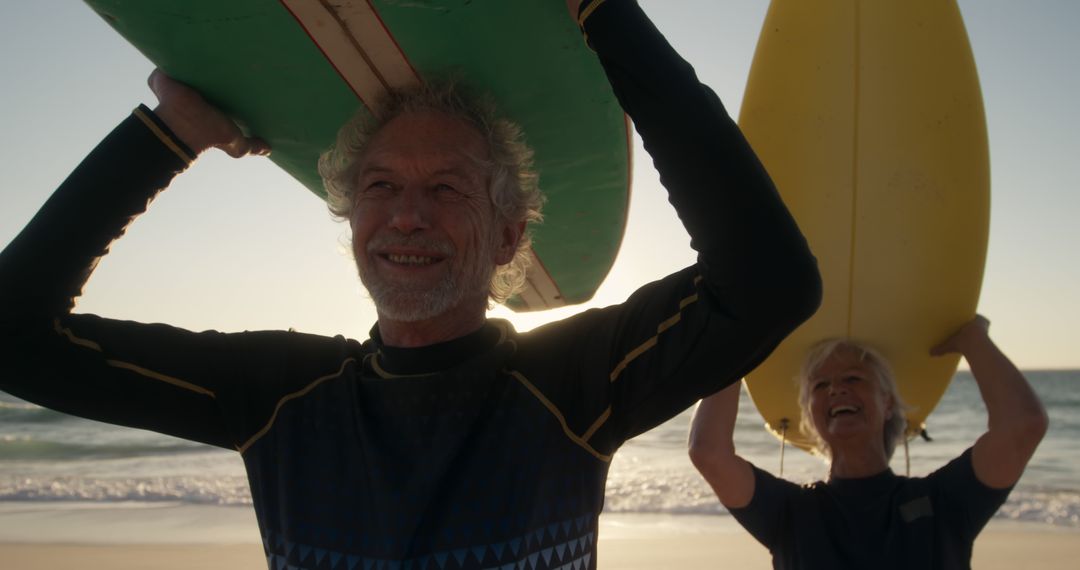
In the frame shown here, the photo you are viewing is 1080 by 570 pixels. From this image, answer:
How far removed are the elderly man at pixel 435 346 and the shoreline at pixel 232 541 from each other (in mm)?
4554

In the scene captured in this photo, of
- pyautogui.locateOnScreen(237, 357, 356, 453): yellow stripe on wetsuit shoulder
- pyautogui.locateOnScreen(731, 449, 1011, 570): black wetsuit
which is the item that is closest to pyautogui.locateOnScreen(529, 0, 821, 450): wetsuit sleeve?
pyautogui.locateOnScreen(237, 357, 356, 453): yellow stripe on wetsuit shoulder

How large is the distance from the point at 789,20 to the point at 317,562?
1.84 metres

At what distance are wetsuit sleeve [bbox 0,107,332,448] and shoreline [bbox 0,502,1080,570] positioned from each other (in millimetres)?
4530

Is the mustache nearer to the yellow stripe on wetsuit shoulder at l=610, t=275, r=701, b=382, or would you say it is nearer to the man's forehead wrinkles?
the man's forehead wrinkles

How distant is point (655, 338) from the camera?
1175 mm

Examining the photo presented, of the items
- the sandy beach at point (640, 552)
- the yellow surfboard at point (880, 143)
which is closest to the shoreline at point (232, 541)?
the sandy beach at point (640, 552)

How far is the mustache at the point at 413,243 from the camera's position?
1337mm

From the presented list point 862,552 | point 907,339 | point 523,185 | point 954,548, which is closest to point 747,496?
point 862,552

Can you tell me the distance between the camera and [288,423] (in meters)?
1.30

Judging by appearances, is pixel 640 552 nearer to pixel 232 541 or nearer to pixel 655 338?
pixel 232 541

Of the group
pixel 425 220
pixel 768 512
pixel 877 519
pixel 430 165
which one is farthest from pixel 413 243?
pixel 877 519

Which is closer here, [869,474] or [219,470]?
[869,474]

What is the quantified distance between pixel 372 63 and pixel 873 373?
1.71 meters

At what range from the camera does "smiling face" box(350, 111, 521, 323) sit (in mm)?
1334
